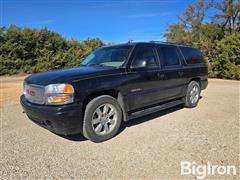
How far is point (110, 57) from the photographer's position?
14.4 feet

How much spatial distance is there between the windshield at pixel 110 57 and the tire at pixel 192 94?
2402 millimetres

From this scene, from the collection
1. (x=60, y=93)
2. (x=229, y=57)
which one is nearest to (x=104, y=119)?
(x=60, y=93)

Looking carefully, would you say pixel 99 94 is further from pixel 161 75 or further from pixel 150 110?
pixel 161 75

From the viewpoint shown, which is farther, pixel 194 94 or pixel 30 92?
pixel 194 94

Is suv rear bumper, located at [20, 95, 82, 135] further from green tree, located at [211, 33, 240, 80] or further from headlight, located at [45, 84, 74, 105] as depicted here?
green tree, located at [211, 33, 240, 80]

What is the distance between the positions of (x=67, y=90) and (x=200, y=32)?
84.0ft

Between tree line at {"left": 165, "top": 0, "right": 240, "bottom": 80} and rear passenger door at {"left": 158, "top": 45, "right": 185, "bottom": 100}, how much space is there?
9095mm

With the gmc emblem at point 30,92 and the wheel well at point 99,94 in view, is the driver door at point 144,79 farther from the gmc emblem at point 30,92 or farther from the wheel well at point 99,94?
the gmc emblem at point 30,92

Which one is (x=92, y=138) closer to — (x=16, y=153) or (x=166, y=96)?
(x=16, y=153)

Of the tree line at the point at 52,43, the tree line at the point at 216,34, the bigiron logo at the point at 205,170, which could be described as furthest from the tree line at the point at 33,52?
the bigiron logo at the point at 205,170

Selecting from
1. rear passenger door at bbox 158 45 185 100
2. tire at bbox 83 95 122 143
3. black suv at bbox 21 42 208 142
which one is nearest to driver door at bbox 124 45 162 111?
black suv at bbox 21 42 208 142

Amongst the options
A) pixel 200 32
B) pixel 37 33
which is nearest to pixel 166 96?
pixel 37 33

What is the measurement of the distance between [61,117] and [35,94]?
0.81m

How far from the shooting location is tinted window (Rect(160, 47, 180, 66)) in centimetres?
474
